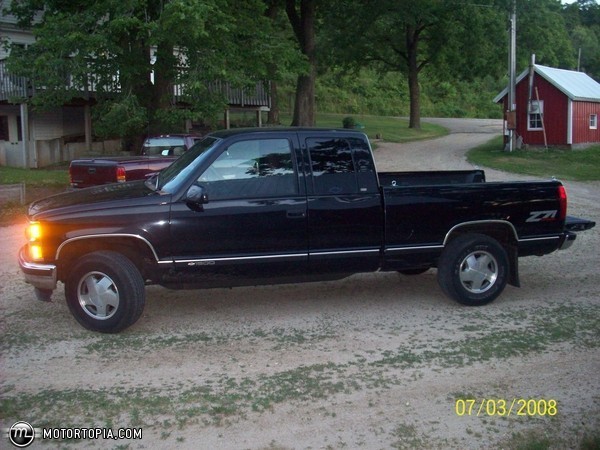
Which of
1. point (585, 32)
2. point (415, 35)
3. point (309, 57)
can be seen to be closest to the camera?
point (309, 57)

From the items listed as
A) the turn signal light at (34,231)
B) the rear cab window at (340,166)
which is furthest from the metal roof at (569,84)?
the turn signal light at (34,231)

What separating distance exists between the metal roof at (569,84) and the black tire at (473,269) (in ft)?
80.8

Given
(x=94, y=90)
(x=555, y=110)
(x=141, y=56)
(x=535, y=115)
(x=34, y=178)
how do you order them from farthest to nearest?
(x=535, y=115), (x=555, y=110), (x=94, y=90), (x=34, y=178), (x=141, y=56)

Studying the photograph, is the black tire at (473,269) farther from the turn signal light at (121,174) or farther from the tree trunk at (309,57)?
the tree trunk at (309,57)

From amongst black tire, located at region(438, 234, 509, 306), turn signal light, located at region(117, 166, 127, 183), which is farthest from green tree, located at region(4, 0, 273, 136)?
black tire, located at region(438, 234, 509, 306)

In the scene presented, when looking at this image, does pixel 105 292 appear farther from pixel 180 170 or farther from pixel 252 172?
pixel 252 172

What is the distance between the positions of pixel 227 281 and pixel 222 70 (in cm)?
1258

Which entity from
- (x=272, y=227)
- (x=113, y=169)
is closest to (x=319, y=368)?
(x=272, y=227)

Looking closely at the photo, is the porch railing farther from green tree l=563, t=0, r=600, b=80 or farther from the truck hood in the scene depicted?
green tree l=563, t=0, r=600, b=80

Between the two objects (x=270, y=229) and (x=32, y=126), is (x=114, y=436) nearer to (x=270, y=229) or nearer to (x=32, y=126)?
(x=270, y=229)

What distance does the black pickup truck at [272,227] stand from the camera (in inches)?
252

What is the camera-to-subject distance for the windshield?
6668 mm

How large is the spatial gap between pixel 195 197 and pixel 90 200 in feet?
3.44

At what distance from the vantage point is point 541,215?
740cm
